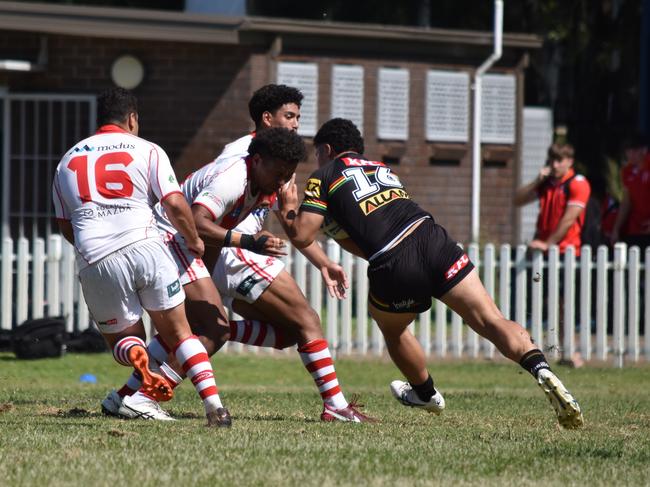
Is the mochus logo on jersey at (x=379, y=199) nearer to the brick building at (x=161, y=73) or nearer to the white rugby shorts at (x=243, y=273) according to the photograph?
the white rugby shorts at (x=243, y=273)

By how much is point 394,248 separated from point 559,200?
637 centimetres

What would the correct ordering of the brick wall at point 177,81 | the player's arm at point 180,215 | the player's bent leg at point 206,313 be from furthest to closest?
the brick wall at point 177,81
the player's bent leg at point 206,313
the player's arm at point 180,215

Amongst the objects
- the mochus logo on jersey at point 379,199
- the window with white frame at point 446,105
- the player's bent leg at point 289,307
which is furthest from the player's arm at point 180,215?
the window with white frame at point 446,105

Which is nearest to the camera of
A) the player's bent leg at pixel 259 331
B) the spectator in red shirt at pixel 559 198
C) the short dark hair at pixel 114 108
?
the short dark hair at pixel 114 108

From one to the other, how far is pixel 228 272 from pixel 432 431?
5.58 ft

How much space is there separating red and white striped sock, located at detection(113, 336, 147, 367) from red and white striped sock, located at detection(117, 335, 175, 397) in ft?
1.82

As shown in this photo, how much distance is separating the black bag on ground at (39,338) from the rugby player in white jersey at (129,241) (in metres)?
6.23

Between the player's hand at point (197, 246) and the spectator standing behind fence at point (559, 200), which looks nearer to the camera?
the player's hand at point (197, 246)

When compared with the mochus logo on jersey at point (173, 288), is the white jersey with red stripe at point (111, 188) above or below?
above

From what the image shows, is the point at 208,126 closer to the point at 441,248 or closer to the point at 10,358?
the point at 10,358

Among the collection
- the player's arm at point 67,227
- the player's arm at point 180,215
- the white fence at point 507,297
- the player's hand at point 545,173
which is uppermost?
the player's hand at point 545,173

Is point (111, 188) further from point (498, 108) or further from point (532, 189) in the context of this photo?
point (498, 108)

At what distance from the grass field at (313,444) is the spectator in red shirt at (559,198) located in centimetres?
323

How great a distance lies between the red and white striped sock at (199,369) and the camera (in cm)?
765
